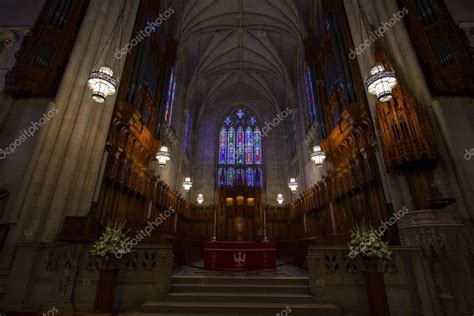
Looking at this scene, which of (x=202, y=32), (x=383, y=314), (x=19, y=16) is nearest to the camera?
(x=383, y=314)

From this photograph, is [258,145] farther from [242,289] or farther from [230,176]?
[242,289]

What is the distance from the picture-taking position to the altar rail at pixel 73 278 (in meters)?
4.62

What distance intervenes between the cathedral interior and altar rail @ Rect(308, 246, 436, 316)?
2 centimetres

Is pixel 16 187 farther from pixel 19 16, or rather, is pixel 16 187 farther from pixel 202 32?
pixel 202 32

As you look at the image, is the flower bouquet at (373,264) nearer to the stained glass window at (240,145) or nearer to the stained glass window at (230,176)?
the stained glass window at (230,176)

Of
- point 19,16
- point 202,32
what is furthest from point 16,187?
point 202,32

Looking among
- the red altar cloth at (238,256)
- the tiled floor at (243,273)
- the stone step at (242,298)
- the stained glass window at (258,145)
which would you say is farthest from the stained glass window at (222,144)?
the stone step at (242,298)

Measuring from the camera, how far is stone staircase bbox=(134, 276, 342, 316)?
4398 mm

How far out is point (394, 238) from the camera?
5.73 m

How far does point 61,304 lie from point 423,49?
11.5 metres

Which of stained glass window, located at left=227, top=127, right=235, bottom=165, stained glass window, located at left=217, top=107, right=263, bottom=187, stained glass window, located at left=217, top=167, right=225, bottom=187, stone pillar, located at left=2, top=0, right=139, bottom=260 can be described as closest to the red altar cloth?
stone pillar, located at left=2, top=0, right=139, bottom=260

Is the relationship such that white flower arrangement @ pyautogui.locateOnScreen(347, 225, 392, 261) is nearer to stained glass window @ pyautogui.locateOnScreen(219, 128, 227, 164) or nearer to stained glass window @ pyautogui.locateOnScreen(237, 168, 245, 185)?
stained glass window @ pyautogui.locateOnScreen(237, 168, 245, 185)

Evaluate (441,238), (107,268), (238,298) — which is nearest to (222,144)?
(238,298)

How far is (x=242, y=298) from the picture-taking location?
16.1 ft
